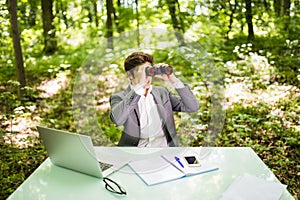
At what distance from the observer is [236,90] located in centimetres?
495

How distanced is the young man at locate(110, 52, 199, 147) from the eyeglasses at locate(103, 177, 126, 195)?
1.40 feet

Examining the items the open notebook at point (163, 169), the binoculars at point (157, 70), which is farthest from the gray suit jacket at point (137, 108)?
the open notebook at point (163, 169)

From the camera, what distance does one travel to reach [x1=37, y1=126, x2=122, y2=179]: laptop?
164 cm

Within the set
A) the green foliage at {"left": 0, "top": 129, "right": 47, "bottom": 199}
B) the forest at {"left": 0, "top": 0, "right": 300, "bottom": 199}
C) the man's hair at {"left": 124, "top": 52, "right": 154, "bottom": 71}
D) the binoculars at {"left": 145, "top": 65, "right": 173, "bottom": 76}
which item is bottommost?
the green foliage at {"left": 0, "top": 129, "right": 47, "bottom": 199}

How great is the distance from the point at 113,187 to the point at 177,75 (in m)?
0.69

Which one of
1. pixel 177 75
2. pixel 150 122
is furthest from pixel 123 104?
pixel 177 75

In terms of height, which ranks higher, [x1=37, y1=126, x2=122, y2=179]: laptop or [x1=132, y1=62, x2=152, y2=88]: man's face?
[x1=132, y1=62, x2=152, y2=88]: man's face

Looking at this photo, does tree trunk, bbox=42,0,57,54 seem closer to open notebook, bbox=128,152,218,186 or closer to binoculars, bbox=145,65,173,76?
binoculars, bbox=145,65,173,76

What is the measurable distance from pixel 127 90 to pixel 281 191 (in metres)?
0.92

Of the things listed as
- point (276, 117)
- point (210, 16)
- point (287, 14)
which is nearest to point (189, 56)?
point (276, 117)

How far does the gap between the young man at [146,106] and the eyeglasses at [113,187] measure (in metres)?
0.43

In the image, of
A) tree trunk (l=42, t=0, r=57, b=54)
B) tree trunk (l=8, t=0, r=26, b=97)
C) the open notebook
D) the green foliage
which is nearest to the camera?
the open notebook

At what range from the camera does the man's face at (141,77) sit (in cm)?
195

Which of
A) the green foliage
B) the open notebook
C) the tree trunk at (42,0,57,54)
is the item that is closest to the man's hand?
the open notebook
